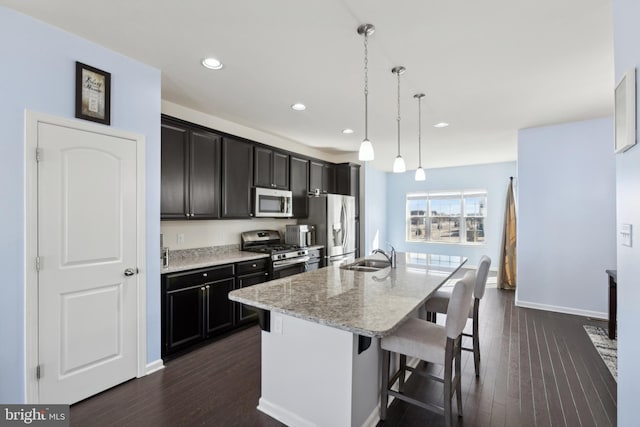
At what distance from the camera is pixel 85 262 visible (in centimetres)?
216

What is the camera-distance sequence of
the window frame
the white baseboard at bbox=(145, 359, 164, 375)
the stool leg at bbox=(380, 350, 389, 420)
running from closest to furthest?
the stool leg at bbox=(380, 350, 389, 420) → the white baseboard at bbox=(145, 359, 164, 375) → the window frame

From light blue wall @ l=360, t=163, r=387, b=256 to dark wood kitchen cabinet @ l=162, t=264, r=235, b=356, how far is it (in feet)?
13.2

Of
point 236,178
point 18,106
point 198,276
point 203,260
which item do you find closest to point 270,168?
point 236,178

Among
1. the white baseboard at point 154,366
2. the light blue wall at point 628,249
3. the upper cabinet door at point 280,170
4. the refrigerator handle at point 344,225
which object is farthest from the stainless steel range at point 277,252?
the light blue wall at point 628,249

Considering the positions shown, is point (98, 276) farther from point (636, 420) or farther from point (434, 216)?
point (434, 216)

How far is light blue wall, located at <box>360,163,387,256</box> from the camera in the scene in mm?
7108

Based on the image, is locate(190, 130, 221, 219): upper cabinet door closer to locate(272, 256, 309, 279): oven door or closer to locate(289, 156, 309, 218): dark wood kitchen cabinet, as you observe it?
locate(272, 256, 309, 279): oven door

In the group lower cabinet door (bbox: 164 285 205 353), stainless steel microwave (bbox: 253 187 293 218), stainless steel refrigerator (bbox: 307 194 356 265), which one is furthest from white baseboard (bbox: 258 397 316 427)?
stainless steel refrigerator (bbox: 307 194 356 265)

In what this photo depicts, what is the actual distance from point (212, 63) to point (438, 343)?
2685mm

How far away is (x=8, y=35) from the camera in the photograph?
182 cm

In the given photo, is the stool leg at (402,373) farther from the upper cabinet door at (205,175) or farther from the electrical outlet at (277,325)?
the upper cabinet door at (205,175)

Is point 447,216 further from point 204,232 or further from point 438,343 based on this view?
point 438,343

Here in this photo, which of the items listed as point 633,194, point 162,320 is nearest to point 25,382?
point 162,320

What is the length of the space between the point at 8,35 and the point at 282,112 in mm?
2303
